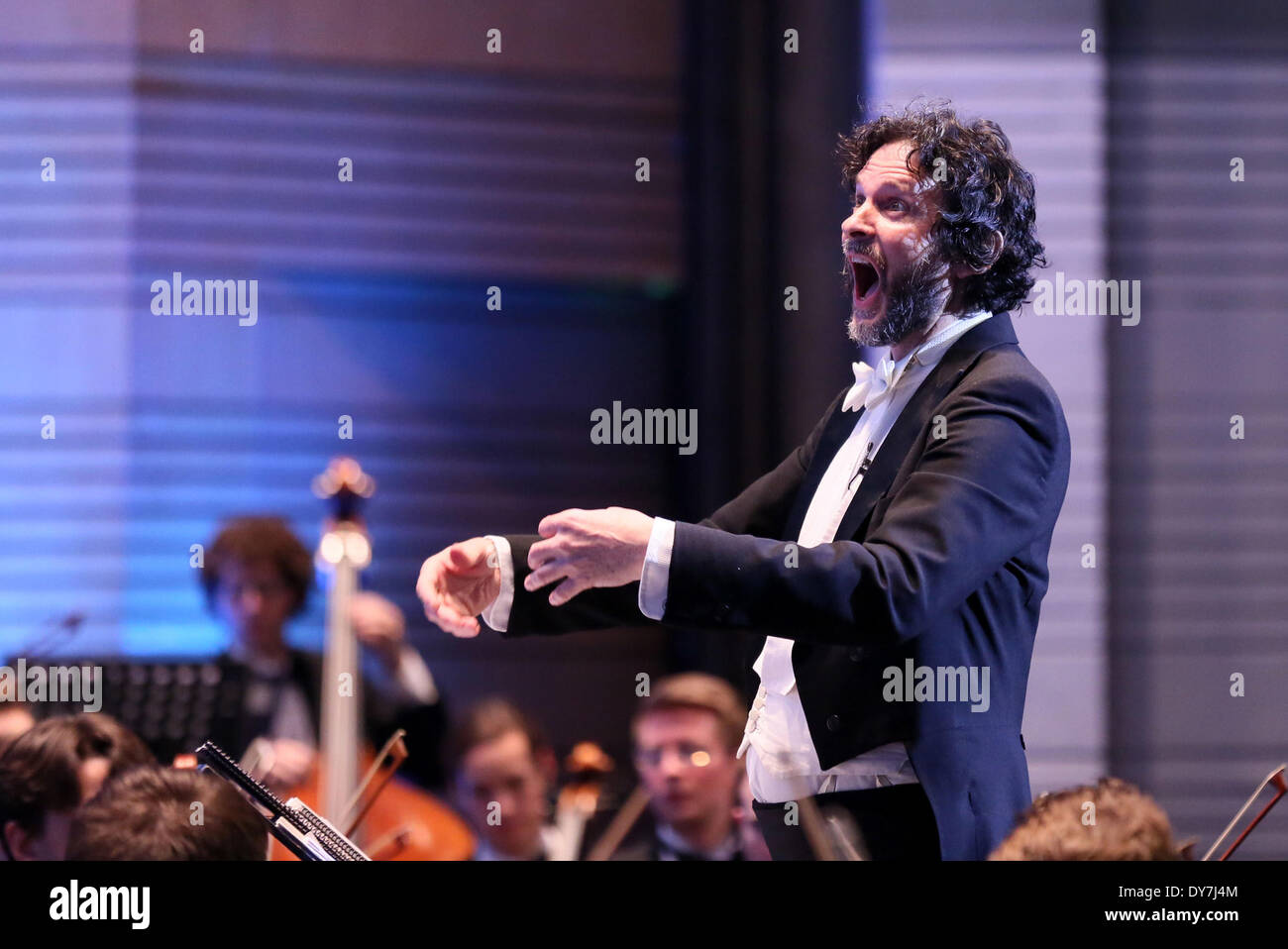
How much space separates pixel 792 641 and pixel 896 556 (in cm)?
31

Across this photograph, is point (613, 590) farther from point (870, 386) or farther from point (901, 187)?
point (901, 187)

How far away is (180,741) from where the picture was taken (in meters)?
2.97

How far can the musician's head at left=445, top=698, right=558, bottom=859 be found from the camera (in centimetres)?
327

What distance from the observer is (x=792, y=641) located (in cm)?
208

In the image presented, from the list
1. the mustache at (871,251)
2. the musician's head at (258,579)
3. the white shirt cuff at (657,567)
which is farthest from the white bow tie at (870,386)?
the musician's head at (258,579)

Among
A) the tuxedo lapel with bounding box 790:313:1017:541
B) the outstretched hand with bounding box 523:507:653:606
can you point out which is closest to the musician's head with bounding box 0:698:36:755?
the outstretched hand with bounding box 523:507:653:606

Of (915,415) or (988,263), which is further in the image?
(988,263)

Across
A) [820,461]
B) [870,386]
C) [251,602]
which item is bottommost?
[251,602]

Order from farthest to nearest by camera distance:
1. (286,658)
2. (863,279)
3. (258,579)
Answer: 1. (258,579)
2. (286,658)
3. (863,279)

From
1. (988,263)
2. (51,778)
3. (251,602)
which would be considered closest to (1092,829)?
(988,263)

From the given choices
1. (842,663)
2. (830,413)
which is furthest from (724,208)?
(842,663)

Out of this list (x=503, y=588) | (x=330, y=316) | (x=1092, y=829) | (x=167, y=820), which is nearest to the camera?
(x=1092, y=829)

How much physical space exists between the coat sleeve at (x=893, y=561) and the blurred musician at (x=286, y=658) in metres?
1.87

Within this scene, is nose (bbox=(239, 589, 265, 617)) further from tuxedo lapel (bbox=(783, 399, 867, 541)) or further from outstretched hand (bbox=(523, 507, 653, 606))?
outstretched hand (bbox=(523, 507, 653, 606))
